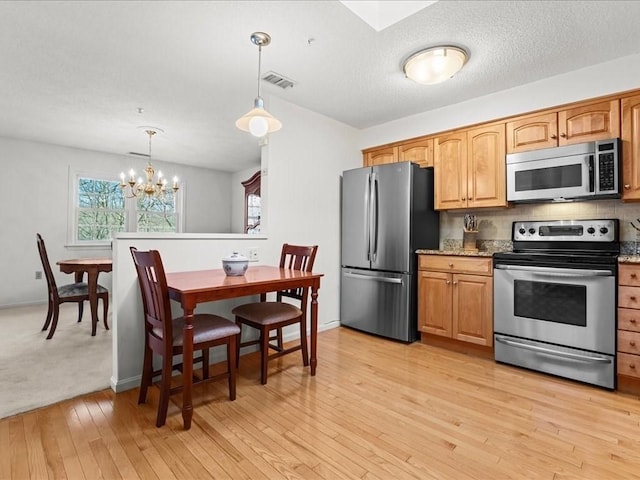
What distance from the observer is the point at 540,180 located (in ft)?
9.36

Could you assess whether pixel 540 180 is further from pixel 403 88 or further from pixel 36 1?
pixel 36 1

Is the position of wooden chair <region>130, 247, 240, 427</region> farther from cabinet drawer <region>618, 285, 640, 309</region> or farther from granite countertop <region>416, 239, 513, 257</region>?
cabinet drawer <region>618, 285, 640, 309</region>

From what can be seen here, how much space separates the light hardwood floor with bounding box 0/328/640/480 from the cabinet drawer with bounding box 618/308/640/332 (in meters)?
0.48

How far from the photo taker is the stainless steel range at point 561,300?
238 centimetres

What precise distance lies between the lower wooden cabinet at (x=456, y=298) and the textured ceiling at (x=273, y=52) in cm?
166

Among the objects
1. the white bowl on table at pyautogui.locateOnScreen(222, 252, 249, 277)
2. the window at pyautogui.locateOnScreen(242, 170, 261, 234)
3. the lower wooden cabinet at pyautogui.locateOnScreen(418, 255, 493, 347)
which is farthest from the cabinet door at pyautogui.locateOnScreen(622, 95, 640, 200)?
the window at pyautogui.locateOnScreen(242, 170, 261, 234)

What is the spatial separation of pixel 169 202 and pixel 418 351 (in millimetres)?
5655

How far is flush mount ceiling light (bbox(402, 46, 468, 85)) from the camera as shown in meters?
2.42

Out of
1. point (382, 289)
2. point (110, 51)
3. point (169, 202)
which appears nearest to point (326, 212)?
point (382, 289)

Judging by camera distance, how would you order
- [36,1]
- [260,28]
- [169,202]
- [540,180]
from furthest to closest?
[169,202]
[540,180]
[260,28]
[36,1]

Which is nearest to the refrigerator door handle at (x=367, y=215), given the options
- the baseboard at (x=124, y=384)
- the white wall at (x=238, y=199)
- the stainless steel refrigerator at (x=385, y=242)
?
the stainless steel refrigerator at (x=385, y=242)

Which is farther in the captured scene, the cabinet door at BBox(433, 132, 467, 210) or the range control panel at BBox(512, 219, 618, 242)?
the cabinet door at BBox(433, 132, 467, 210)

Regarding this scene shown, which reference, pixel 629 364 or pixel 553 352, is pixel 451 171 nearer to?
pixel 553 352

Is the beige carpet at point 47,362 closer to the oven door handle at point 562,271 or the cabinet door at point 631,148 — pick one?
the oven door handle at point 562,271
